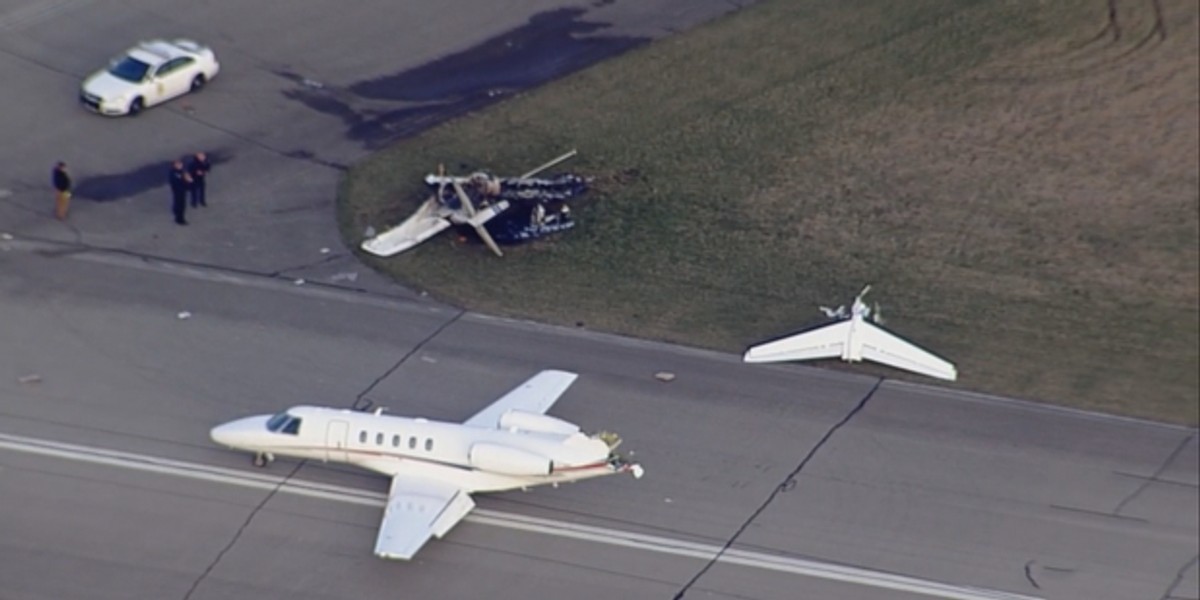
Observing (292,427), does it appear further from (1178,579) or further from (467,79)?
(467,79)

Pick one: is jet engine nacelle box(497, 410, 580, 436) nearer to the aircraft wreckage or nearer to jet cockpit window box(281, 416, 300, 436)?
jet cockpit window box(281, 416, 300, 436)

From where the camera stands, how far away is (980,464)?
39281 mm

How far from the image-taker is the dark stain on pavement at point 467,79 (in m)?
54.7

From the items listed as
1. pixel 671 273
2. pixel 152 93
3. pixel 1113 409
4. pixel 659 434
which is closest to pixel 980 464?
pixel 1113 409

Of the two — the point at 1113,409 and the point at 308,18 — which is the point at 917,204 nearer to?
the point at 1113,409

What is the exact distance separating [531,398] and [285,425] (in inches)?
213

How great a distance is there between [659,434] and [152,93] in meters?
22.0

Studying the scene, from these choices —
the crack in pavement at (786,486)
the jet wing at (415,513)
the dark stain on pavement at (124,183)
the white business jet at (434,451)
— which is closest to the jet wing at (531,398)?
the white business jet at (434,451)

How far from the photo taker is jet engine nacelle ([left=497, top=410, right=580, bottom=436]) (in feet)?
121

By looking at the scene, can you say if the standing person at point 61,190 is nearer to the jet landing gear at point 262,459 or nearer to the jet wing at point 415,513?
the jet landing gear at point 262,459

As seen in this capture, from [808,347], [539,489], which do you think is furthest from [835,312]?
[539,489]

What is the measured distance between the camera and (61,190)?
156 ft

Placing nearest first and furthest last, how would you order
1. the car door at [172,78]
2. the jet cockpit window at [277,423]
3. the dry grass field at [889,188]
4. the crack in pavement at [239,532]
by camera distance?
the crack in pavement at [239,532]
the jet cockpit window at [277,423]
the dry grass field at [889,188]
the car door at [172,78]

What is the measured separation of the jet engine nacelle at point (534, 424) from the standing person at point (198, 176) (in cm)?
1536
